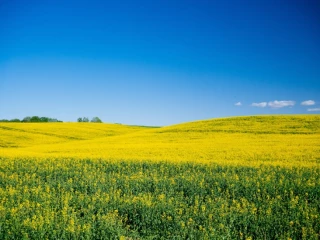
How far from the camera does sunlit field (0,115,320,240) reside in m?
8.23

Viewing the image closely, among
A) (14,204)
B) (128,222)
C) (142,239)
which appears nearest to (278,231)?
(142,239)

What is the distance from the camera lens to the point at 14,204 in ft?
34.6

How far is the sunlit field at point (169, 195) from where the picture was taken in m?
8.23

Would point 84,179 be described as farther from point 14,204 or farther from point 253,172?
point 253,172

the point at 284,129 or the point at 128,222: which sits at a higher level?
the point at 284,129

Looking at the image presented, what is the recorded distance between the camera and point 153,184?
44.3 ft

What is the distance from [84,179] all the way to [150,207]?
5828 mm

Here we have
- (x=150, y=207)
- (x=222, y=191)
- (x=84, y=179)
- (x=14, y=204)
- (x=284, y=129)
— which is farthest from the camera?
(x=284, y=129)

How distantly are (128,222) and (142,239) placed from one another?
1522mm

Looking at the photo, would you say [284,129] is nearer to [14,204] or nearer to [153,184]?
[153,184]

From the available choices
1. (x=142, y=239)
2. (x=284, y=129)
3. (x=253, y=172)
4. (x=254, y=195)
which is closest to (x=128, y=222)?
(x=142, y=239)

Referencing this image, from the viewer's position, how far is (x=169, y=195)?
11.6 meters

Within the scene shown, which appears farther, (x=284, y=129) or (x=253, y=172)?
(x=284, y=129)

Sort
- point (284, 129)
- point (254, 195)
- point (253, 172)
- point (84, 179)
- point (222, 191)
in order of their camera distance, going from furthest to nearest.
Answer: point (284, 129) → point (253, 172) → point (84, 179) → point (222, 191) → point (254, 195)
